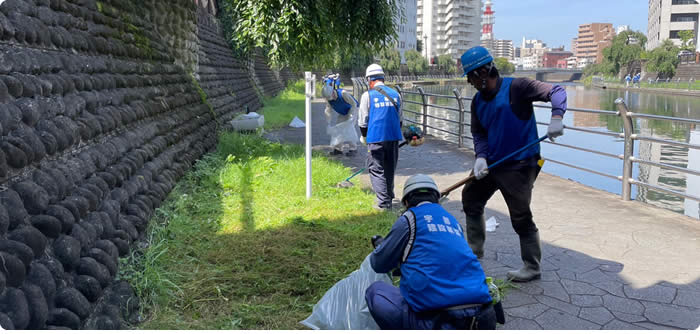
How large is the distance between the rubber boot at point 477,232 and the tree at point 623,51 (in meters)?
72.5

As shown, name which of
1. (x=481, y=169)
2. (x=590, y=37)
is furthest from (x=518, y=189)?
(x=590, y=37)

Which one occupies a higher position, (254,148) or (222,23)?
(222,23)

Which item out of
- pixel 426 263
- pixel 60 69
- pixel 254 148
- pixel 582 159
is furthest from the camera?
pixel 582 159

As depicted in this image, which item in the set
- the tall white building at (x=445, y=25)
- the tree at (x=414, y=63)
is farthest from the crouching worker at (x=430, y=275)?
the tall white building at (x=445, y=25)

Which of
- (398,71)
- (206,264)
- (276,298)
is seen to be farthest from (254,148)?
(398,71)

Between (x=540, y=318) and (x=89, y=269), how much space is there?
9.57 feet

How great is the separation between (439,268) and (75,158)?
112 inches

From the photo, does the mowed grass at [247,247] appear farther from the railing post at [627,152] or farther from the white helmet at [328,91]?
the railing post at [627,152]

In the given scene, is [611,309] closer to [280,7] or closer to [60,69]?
[60,69]

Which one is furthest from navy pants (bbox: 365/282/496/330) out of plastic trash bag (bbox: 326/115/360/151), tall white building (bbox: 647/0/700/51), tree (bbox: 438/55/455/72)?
tree (bbox: 438/55/455/72)

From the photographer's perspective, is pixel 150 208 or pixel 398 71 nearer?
pixel 150 208

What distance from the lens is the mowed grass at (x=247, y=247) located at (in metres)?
3.73

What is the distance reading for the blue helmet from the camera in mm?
4055

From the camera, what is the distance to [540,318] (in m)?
3.64
